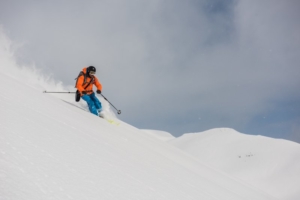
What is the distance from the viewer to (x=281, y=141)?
1127 inches

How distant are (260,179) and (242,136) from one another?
787cm

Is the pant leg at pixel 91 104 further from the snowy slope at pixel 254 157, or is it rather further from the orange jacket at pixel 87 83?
the snowy slope at pixel 254 157

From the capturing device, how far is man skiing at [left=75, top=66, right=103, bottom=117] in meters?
8.54

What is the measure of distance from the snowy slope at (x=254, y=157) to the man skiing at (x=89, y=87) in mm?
18373

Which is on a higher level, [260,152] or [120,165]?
[260,152]

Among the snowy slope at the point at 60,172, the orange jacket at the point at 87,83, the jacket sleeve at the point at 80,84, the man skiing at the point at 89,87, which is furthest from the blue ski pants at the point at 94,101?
the snowy slope at the point at 60,172

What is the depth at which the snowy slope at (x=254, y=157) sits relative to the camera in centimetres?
2337

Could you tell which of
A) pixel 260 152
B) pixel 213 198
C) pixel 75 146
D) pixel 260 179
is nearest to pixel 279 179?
pixel 260 179

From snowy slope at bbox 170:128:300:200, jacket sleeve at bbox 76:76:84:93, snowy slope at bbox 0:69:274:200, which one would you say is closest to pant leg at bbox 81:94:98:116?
jacket sleeve at bbox 76:76:84:93

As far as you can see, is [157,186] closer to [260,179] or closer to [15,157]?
[15,157]

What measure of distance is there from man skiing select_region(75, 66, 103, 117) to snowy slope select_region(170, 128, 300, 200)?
60.3 feet

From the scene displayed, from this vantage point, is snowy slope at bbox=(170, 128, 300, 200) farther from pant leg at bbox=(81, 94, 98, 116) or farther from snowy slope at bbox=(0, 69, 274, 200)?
snowy slope at bbox=(0, 69, 274, 200)

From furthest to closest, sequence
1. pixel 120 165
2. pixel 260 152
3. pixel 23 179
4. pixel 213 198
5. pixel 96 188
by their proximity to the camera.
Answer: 1. pixel 260 152
2. pixel 213 198
3. pixel 120 165
4. pixel 96 188
5. pixel 23 179

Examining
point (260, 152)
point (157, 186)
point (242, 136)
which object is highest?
point (242, 136)
